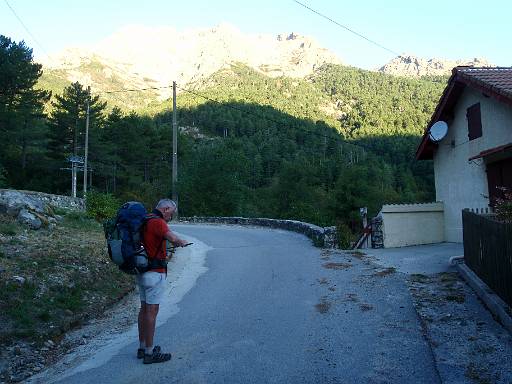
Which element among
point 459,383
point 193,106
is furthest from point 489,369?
point 193,106

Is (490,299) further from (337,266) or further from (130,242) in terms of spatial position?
(130,242)

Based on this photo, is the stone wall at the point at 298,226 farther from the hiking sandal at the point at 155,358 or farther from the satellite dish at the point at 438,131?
the hiking sandal at the point at 155,358

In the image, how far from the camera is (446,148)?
16.6m

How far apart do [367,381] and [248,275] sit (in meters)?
6.16

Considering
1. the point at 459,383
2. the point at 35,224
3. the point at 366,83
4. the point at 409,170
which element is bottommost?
the point at 459,383

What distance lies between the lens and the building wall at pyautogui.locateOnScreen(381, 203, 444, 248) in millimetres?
15828

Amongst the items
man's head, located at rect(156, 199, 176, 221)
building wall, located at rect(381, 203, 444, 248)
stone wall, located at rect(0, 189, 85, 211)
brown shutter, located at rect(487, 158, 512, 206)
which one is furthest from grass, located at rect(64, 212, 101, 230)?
brown shutter, located at rect(487, 158, 512, 206)

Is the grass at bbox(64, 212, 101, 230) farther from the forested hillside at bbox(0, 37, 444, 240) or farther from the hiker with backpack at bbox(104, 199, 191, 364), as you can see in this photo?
the forested hillside at bbox(0, 37, 444, 240)

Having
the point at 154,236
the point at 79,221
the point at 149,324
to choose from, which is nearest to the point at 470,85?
the point at 154,236

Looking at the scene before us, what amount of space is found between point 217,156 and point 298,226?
2177cm

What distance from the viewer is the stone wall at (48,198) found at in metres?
13.6

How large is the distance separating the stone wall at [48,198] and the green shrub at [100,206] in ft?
1.08

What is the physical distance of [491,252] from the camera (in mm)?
6949

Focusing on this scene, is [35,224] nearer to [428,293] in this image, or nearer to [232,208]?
[428,293]
